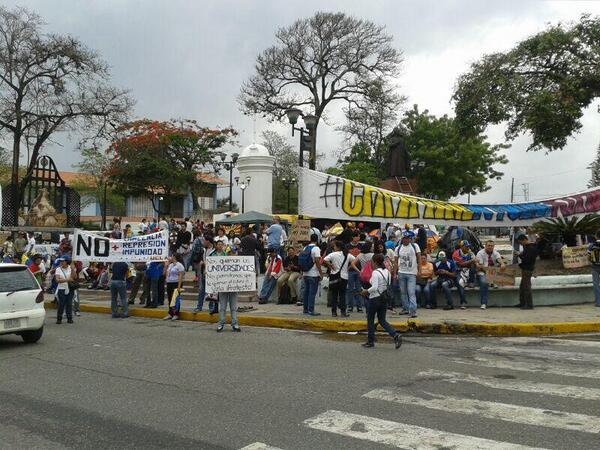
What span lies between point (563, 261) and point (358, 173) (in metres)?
30.5

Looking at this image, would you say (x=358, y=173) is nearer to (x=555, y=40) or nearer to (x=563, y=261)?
(x=555, y=40)

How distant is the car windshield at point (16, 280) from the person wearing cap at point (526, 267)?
10323 millimetres

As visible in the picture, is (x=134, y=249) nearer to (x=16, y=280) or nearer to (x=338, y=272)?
(x=16, y=280)

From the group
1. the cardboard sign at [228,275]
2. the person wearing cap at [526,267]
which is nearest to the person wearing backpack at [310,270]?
the cardboard sign at [228,275]

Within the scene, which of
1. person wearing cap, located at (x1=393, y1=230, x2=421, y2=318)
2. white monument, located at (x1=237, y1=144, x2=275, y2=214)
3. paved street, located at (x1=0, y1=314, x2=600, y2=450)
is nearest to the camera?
paved street, located at (x1=0, y1=314, x2=600, y2=450)

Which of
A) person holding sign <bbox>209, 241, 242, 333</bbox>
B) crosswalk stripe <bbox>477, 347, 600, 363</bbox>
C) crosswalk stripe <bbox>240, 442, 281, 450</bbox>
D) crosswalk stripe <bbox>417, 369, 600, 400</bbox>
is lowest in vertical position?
crosswalk stripe <bbox>240, 442, 281, 450</bbox>

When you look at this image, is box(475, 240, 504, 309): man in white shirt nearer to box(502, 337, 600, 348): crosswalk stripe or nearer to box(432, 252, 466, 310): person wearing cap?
box(432, 252, 466, 310): person wearing cap

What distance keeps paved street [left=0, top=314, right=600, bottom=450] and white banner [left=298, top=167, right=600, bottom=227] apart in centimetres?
274

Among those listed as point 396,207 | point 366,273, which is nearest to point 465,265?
point 396,207

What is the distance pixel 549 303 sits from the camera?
13.9 meters

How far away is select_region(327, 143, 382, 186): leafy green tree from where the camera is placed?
45000 millimetres

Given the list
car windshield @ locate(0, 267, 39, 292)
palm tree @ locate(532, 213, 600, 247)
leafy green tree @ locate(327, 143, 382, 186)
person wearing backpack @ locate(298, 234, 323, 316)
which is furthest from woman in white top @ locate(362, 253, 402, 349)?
leafy green tree @ locate(327, 143, 382, 186)

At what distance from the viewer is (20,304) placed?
997cm

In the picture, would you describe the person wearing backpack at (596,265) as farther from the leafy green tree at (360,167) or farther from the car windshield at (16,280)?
the leafy green tree at (360,167)
